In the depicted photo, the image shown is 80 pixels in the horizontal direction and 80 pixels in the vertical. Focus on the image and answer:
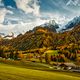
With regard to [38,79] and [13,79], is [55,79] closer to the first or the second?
[38,79]

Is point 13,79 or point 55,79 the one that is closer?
point 13,79

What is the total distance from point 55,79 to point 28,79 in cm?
1189

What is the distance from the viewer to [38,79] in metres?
73.7

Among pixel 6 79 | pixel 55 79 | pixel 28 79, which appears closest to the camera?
pixel 6 79

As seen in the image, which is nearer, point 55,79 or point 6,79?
point 6,79

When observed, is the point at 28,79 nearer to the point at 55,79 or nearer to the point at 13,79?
the point at 13,79

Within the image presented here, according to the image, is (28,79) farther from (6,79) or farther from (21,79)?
(6,79)

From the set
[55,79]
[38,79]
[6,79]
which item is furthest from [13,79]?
[55,79]

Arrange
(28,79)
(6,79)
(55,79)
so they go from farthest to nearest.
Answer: (55,79), (28,79), (6,79)

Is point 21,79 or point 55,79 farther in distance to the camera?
point 55,79

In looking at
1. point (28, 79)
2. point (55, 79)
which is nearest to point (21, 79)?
point (28, 79)

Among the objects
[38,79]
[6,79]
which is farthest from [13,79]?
A: [38,79]

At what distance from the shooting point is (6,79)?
65062mm

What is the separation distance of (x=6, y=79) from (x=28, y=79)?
794 centimetres
